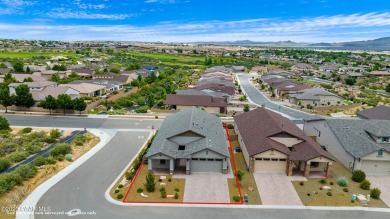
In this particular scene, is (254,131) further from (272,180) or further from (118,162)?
(118,162)

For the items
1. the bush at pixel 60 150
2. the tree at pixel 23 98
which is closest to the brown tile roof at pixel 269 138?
the bush at pixel 60 150

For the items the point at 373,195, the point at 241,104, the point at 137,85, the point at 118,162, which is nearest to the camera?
the point at 373,195

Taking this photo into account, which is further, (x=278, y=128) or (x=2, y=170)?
(x=278, y=128)

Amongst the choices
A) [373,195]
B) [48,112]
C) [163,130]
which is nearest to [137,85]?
[48,112]

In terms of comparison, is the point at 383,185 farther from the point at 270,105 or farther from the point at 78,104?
the point at 78,104

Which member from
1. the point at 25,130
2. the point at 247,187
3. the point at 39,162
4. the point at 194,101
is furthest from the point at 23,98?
the point at 247,187

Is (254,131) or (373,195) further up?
(254,131)

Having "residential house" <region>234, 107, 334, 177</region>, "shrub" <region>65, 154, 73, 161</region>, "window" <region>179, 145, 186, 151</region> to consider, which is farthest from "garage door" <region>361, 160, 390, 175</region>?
"shrub" <region>65, 154, 73, 161</region>
